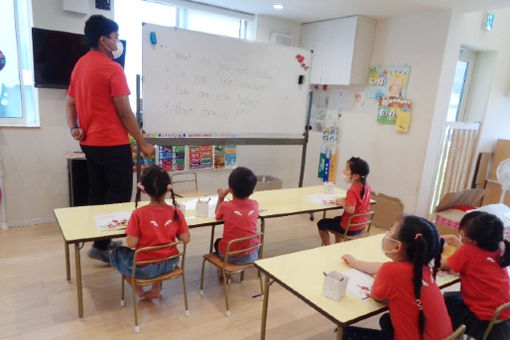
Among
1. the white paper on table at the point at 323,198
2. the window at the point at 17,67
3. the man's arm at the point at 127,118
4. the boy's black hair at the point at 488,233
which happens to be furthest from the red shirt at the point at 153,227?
the window at the point at 17,67

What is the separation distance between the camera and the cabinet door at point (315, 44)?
4883 millimetres

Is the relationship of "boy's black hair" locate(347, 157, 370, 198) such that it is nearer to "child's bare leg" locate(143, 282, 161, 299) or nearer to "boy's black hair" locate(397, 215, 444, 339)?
"boy's black hair" locate(397, 215, 444, 339)

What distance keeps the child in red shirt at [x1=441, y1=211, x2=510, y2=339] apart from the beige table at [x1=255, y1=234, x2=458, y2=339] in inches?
5.0

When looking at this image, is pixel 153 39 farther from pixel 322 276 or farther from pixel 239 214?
pixel 322 276

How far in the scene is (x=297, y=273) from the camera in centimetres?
173

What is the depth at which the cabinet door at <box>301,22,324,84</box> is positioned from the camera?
16.0 feet

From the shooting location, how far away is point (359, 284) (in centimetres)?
166

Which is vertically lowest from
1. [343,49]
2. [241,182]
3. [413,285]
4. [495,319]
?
[495,319]

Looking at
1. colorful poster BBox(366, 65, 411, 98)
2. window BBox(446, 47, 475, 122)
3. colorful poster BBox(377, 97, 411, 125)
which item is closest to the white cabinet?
colorful poster BBox(366, 65, 411, 98)

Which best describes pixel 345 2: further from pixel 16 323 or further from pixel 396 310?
pixel 16 323

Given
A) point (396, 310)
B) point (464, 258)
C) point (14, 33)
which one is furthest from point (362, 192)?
point (14, 33)

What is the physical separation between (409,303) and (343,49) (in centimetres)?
379

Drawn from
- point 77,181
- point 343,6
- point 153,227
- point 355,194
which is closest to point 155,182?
point 153,227

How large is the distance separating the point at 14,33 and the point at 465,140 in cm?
523
